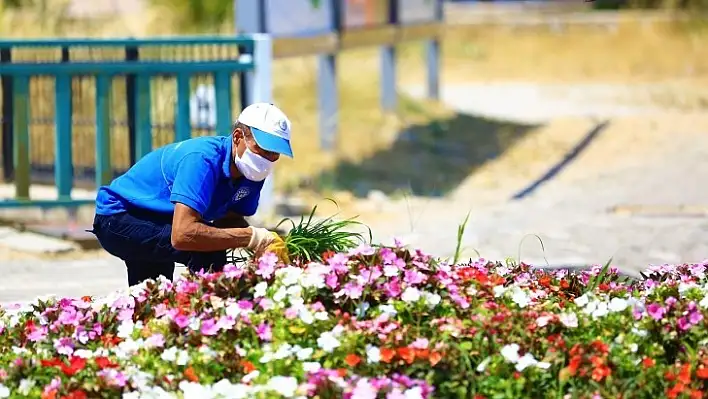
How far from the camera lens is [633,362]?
15.6 feet

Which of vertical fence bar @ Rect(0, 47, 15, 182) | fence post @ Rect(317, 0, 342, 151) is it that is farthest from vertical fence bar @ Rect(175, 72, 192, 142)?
fence post @ Rect(317, 0, 342, 151)

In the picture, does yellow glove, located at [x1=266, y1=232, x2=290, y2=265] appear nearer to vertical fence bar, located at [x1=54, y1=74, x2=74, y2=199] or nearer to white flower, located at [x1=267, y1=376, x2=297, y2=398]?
white flower, located at [x1=267, y1=376, x2=297, y2=398]

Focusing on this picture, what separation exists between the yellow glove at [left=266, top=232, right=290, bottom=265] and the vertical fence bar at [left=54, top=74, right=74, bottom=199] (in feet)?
15.6

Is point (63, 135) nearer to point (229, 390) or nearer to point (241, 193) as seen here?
point (241, 193)

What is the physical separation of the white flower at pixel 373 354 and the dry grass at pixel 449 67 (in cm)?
821

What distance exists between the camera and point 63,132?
10203mm

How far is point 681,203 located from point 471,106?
8.35m

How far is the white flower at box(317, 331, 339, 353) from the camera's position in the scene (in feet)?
15.5

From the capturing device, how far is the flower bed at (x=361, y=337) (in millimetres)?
4633

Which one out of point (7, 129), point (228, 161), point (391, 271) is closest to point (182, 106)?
point (7, 129)

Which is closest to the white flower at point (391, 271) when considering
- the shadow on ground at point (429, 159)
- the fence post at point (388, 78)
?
the shadow on ground at point (429, 159)

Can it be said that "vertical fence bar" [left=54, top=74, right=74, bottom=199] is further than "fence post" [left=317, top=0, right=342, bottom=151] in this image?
No

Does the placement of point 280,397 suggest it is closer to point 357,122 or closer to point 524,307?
point 524,307

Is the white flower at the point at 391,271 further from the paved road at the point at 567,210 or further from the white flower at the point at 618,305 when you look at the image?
the paved road at the point at 567,210
